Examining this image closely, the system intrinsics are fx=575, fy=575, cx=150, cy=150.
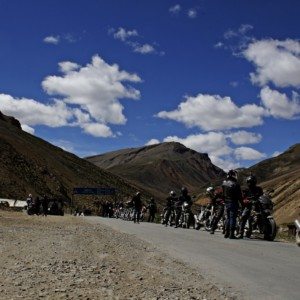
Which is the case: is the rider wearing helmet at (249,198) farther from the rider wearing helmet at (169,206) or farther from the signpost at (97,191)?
the signpost at (97,191)

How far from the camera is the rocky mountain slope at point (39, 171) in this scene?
340ft

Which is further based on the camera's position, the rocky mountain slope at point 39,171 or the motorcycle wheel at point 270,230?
the rocky mountain slope at point 39,171

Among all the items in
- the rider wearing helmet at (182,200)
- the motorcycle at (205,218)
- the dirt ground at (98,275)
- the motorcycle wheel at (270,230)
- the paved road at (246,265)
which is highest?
the rider wearing helmet at (182,200)

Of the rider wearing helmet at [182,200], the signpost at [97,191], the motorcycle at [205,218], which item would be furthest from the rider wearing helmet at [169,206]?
the signpost at [97,191]

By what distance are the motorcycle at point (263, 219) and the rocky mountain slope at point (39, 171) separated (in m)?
78.3

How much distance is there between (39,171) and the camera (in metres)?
117

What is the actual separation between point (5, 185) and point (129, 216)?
6063 centimetres

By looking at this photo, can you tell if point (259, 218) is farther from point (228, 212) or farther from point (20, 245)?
point (20, 245)

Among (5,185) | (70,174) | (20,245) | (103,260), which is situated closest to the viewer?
(103,260)

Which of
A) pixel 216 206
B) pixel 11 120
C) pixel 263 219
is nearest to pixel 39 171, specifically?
pixel 11 120

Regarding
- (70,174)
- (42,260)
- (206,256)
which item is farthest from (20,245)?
(70,174)

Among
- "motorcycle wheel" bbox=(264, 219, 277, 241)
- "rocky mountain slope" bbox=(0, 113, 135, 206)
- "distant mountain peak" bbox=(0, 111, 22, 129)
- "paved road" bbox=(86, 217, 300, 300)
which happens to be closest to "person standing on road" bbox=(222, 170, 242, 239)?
"motorcycle wheel" bbox=(264, 219, 277, 241)

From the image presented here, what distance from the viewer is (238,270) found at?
948 cm

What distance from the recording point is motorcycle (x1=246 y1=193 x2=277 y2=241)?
1755 cm
